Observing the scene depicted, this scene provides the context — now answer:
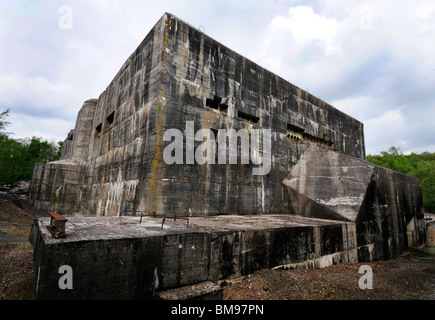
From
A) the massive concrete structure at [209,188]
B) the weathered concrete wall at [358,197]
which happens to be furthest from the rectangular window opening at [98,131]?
the weathered concrete wall at [358,197]

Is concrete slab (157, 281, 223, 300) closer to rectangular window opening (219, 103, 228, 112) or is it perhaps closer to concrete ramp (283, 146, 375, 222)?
concrete ramp (283, 146, 375, 222)

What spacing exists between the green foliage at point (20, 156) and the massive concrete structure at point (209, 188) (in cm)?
898

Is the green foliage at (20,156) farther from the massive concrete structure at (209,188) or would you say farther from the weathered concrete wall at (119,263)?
the weathered concrete wall at (119,263)

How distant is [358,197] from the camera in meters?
8.70

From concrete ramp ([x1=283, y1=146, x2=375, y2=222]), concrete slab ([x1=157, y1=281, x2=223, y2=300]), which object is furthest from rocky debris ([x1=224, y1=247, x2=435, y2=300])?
concrete ramp ([x1=283, y1=146, x2=375, y2=222])

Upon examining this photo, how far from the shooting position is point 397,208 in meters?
10.6

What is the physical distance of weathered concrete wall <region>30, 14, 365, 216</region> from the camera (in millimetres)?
8117

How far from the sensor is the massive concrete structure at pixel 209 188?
3.63 meters

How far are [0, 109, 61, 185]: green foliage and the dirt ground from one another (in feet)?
49.1

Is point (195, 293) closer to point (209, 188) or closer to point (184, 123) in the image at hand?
point (209, 188)

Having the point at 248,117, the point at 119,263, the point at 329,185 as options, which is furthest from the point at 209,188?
the point at 119,263
